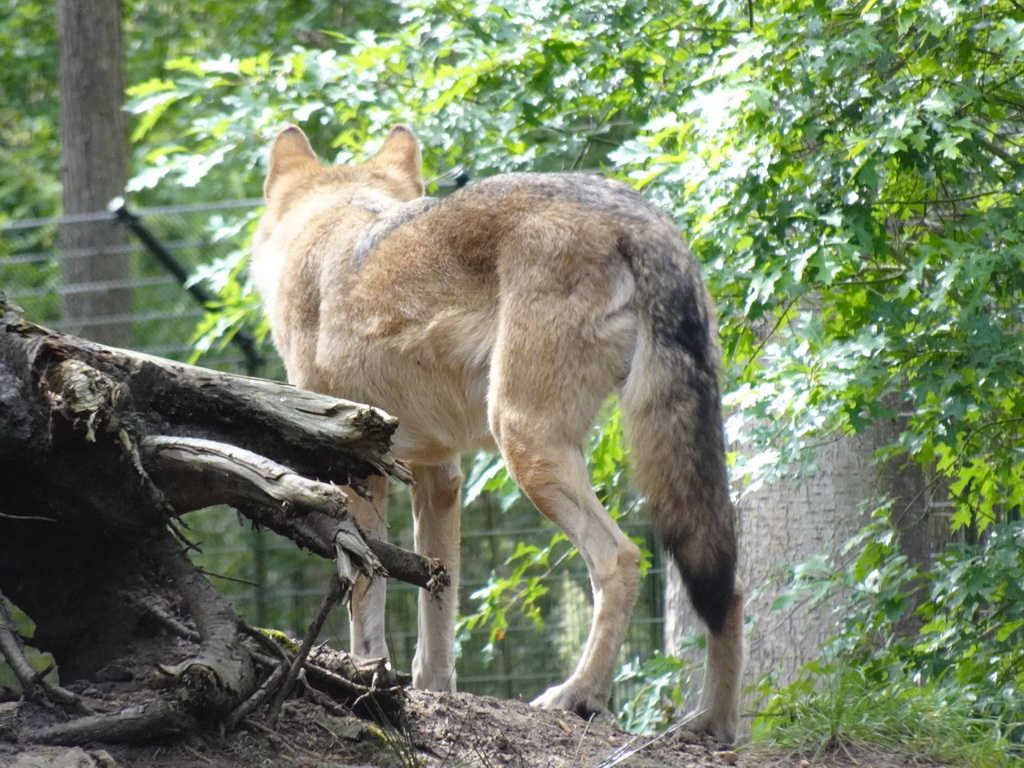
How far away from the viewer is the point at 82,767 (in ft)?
8.48

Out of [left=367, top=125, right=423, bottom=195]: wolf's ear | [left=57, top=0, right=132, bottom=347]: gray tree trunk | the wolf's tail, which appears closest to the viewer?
the wolf's tail

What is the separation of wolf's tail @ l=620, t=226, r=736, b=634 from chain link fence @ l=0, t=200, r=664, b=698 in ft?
11.6

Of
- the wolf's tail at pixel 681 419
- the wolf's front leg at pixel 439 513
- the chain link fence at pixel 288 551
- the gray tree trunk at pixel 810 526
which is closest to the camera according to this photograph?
the wolf's tail at pixel 681 419

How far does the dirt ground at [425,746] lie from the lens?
2.73 meters

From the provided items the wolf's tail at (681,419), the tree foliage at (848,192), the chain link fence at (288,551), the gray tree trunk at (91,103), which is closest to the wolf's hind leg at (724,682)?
the wolf's tail at (681,419)

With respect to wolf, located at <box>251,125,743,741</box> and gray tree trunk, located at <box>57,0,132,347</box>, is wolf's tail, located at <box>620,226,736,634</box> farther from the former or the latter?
gray tree trunk, located at <box>57,0,132,347</box>

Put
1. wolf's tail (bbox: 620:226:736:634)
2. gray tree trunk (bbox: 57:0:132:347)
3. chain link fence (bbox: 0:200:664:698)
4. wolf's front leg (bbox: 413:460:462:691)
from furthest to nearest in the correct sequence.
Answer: gray tree trunk (bbox: 57:0:132:347) < chain link fence (bbox: 0:200:664:698) < wolf's front leg (bbox: 413:460:462:691) < wolf's tail (bbox: 620:226:736:634)

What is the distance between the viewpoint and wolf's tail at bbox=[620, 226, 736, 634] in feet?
12.5

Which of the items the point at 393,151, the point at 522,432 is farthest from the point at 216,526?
the point at 522,432

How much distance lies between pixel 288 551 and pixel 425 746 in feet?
17.4

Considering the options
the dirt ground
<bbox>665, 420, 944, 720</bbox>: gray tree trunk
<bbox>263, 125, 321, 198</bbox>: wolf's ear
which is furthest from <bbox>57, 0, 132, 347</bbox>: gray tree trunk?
the dirt ground

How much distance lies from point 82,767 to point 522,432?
2.02 metres

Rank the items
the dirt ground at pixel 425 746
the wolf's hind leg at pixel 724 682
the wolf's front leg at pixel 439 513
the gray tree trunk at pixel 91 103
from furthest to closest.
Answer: the gray tree trunk at pixel 91 103 → the wolf's front leg at pixel 439 513 → the wolf's hind leg at pixel 724 682 → the dirt ground at pixel 425 746

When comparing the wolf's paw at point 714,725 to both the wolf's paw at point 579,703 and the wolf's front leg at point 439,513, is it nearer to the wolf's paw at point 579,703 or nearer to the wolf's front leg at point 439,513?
the wolf's paw at point 579,703
